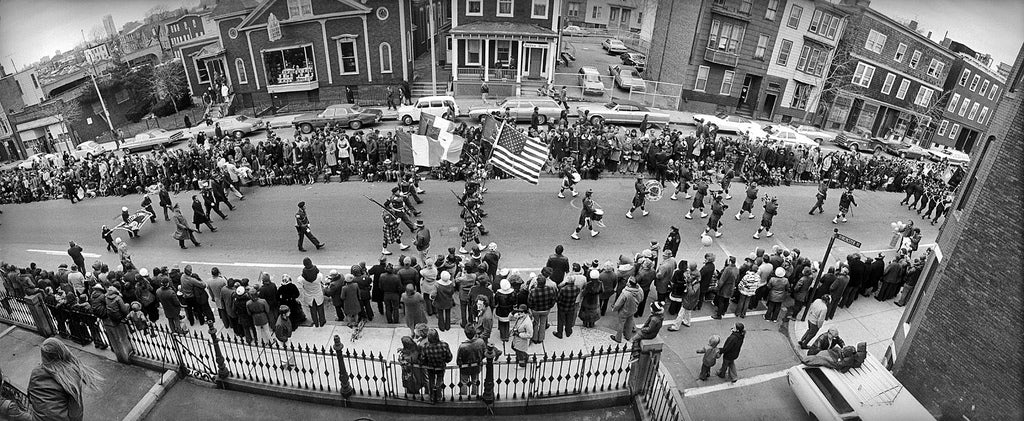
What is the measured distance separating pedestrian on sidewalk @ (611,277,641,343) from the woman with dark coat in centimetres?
664

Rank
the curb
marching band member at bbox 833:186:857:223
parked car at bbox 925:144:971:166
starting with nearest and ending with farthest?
1. the curb
2. marching band member at bbox 833:186:857:223
3. parked car at bbox 925:144:971:166

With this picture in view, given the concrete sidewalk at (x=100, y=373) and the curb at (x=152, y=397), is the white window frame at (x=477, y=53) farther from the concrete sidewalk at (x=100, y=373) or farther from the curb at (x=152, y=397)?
the curb at (x=152, y=397)

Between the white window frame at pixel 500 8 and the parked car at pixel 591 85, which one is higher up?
the white window frame at pixel 500 8

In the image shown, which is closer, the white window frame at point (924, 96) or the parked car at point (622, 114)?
the parked car at point (622, 114)

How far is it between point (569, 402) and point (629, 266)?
13.7ft

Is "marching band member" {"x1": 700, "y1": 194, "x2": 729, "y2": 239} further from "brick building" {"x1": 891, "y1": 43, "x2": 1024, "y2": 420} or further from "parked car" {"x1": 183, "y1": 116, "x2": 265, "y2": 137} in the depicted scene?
"parked car" {"x1": 183, "y1": 116, "x2": 265, "y2": 137}

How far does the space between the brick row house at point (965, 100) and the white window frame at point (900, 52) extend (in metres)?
3.83

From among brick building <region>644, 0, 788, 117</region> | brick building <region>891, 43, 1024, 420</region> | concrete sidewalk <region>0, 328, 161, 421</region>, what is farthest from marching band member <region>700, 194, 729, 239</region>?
brick building <region>644, 0, 788, 117</region>

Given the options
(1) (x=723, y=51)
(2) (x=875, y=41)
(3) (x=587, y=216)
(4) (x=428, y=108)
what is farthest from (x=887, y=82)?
(3) (x=587, y=216)

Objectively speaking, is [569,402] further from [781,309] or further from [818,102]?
[818,102]

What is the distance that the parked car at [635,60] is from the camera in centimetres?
4338

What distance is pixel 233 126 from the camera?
29.9 m

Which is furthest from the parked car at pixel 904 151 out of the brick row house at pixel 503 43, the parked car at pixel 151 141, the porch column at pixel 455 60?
the parked car at pixel 151 141

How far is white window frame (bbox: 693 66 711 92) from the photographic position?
3547 cm
